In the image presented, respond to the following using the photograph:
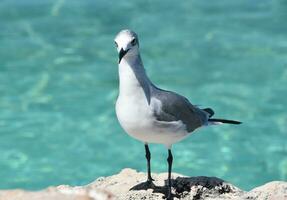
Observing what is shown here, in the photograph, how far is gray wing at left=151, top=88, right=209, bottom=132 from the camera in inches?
121

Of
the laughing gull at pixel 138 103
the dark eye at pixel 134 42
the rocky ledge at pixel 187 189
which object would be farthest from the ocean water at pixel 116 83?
the dark eye at pixel 134 42

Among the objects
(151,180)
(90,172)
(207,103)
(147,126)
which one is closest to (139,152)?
(90,172)

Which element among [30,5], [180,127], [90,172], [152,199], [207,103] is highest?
[30,5]

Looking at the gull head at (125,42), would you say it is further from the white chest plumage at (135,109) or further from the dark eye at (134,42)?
the white chest plumage at (135,109)

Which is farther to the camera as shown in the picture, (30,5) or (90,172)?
(30,5)

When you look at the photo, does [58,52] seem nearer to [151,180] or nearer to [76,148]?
[76,148]

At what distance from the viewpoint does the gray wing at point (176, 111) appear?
307 cm

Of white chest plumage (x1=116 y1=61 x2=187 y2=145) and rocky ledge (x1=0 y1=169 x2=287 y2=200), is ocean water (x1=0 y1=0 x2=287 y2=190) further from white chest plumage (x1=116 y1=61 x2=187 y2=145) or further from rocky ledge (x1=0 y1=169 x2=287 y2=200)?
white chest plumage (x1=116 y1=61 x2=187 y2=145)

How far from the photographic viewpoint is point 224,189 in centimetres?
333

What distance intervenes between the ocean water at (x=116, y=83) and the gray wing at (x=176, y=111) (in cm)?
278

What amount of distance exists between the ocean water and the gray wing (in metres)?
2.78

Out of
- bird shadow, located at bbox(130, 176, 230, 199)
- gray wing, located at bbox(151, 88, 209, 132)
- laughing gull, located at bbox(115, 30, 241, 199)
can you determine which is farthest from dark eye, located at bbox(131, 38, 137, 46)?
bird shadow, located at bbox(130, 176, 230, 199)

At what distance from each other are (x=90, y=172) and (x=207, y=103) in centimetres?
144

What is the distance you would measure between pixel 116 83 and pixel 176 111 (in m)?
4.24
